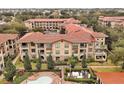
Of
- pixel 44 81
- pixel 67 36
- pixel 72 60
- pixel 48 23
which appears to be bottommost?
pixel 44 81

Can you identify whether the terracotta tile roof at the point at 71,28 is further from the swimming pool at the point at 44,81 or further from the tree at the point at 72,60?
the swimming pool at the point at 44,81

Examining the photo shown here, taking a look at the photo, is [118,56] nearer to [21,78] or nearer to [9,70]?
[21,78]

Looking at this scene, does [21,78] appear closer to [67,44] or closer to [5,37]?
[5,37]

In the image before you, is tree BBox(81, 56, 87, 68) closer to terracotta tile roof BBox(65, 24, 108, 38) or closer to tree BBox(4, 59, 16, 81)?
terracotta tile roof BBox(65, 24, 108, 38)

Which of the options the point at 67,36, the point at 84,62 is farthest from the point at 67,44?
the point at 84,62

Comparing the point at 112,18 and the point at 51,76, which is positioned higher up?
the point at 112,18

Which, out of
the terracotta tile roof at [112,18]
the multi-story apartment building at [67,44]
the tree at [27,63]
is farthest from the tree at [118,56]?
the tree at [27,63]
